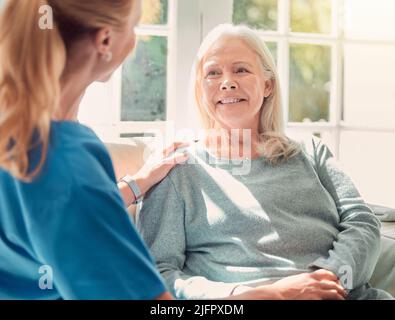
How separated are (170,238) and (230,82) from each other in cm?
28

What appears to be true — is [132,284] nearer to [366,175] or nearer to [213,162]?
[213,162]

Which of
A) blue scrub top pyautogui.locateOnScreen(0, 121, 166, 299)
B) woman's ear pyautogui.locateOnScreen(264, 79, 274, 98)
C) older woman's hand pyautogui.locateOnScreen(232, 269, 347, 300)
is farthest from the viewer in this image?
woman's ear pyautogui.locateOnScreen(264, 79, 274, 98)

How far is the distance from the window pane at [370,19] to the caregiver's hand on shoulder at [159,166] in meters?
0.45

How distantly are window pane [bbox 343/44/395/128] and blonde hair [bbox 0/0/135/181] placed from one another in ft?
2.26

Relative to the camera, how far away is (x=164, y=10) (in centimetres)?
94

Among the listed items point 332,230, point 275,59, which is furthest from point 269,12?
point 332,230

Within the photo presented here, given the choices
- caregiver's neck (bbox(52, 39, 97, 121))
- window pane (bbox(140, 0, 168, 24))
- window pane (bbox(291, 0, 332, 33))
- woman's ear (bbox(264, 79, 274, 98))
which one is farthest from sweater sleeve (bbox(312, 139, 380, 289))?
caregiver's neck (bbox(52, 39, 97, 121))

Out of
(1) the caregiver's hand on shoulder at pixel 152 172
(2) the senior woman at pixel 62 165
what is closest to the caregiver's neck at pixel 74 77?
(2) the senior woman at pixel 62 165

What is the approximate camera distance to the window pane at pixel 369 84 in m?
1.05

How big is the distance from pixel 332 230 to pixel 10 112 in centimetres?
58

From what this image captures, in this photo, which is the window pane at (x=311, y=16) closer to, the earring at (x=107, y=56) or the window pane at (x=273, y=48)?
the window pane at (x=273, y=48)

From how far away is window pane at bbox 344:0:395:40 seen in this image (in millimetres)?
1052

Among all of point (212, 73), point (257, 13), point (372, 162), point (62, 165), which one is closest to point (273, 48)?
point (257, 13)

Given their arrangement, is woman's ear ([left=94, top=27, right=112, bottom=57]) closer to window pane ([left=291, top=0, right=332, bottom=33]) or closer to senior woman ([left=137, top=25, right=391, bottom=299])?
senior woman ([left=137, top=25, right=391, bottom=299])
